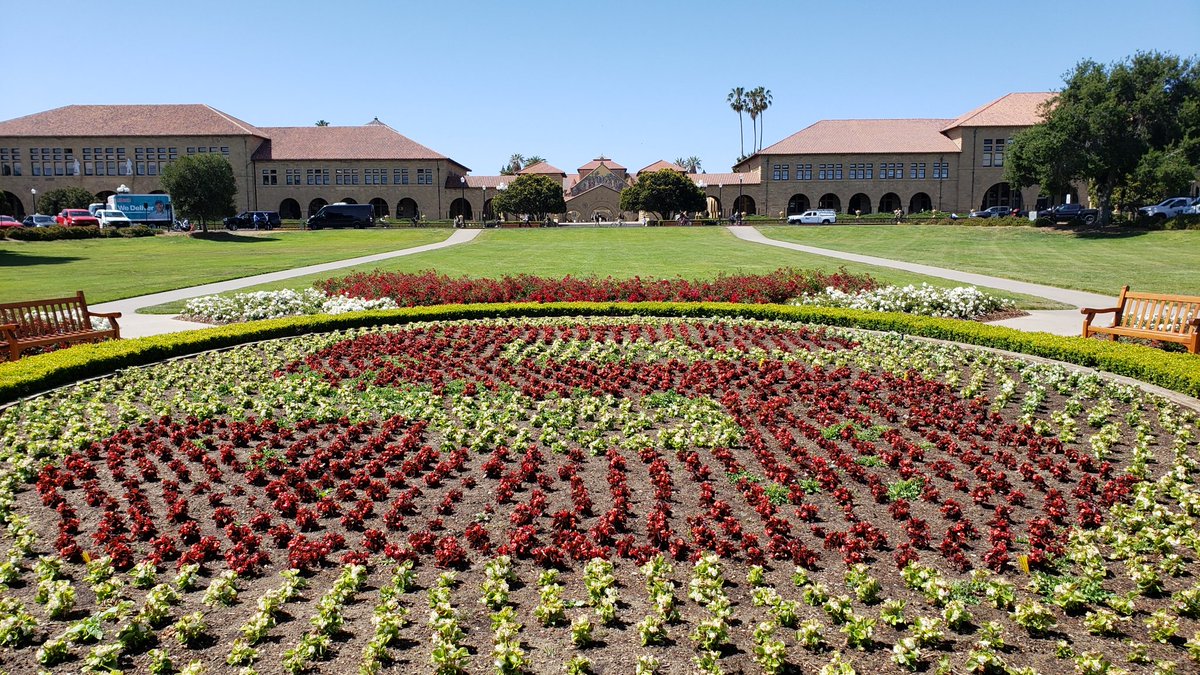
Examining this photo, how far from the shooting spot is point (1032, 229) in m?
45.4

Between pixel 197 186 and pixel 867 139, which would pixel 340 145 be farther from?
pixel 867 139

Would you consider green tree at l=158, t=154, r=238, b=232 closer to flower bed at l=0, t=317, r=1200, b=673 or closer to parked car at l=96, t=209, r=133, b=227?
parked car at l=96, t=209, r=133, b=227

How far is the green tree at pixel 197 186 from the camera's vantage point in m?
51.0

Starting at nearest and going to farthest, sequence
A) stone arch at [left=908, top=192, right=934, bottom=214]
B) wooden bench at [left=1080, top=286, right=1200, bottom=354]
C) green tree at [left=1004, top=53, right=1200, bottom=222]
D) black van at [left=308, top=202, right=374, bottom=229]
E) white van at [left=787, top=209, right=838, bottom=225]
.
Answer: wooden bench at [left=1080, top=286, right=1200, bottom=354]
green tree at [left=1004, top=53, right=1200, bottom=222]
black van at [left=308, top=202, right=374, bottom=229]
white van at [left=787, top=209, right=838, bottom=225]
stone arch at [left=908, top=192, right=934, bottom=214]

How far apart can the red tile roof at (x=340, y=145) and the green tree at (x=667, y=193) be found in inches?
723

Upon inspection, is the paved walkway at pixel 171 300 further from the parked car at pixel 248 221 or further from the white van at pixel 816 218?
the white van at pixel 816 218

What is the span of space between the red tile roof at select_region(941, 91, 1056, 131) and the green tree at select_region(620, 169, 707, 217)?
22243 millimetres

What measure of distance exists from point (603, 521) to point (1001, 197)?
236 ft

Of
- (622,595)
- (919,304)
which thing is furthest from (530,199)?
(622,595)

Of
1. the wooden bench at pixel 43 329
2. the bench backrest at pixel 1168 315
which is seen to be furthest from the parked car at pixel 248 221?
the bench backrest at pixel 1168 315

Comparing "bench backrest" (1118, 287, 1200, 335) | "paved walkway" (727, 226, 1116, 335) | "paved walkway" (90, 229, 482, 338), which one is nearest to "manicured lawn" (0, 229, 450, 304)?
"paved walkway" (90, 229, 482, 338)

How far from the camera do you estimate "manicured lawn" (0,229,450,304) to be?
22.4 m

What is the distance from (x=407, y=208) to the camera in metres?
72.7

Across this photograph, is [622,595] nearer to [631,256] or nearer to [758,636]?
[758,636]
